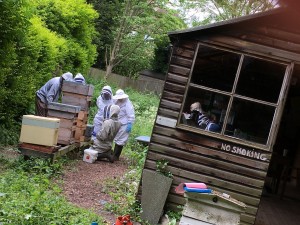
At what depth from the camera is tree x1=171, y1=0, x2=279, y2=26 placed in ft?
88.7

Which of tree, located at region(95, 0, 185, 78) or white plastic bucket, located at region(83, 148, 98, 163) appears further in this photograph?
tree, located at region(95, 0, 185, 78)

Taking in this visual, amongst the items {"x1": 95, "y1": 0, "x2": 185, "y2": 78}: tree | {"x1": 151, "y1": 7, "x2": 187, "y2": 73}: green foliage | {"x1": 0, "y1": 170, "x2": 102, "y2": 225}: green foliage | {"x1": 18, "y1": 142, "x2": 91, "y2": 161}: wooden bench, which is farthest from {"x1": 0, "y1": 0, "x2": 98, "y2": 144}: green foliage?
{"x1": 95, "y1": 0, "x2": 185, "y2": 78}: tree

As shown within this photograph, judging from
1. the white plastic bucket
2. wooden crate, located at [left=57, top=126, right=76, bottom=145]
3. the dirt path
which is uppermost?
wooden crate, located at [left=57, top=126, right=76, bottom=145]

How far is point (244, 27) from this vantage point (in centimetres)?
699

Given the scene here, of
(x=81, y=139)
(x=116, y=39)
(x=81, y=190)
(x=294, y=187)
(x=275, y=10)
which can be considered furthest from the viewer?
(x=116, y=39)

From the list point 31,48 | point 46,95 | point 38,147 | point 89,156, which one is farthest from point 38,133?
point 31,48

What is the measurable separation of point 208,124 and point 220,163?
0.66 m

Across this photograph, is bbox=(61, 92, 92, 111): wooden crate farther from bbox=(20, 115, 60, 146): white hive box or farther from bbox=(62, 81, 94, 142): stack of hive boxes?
bbox=(20, 115, 60, 146): white hive box

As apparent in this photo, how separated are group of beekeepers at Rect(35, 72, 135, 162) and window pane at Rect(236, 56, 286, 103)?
4771mm

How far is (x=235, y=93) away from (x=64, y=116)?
13.5ft

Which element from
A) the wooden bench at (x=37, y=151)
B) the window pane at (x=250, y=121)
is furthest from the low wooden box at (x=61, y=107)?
the window pane at (x=250, y=121)

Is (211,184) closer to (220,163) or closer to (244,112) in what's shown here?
(220,163)

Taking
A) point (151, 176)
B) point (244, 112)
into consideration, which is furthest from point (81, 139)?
point (244, 112)

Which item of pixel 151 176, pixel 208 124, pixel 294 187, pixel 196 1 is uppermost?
pixel 196 1
